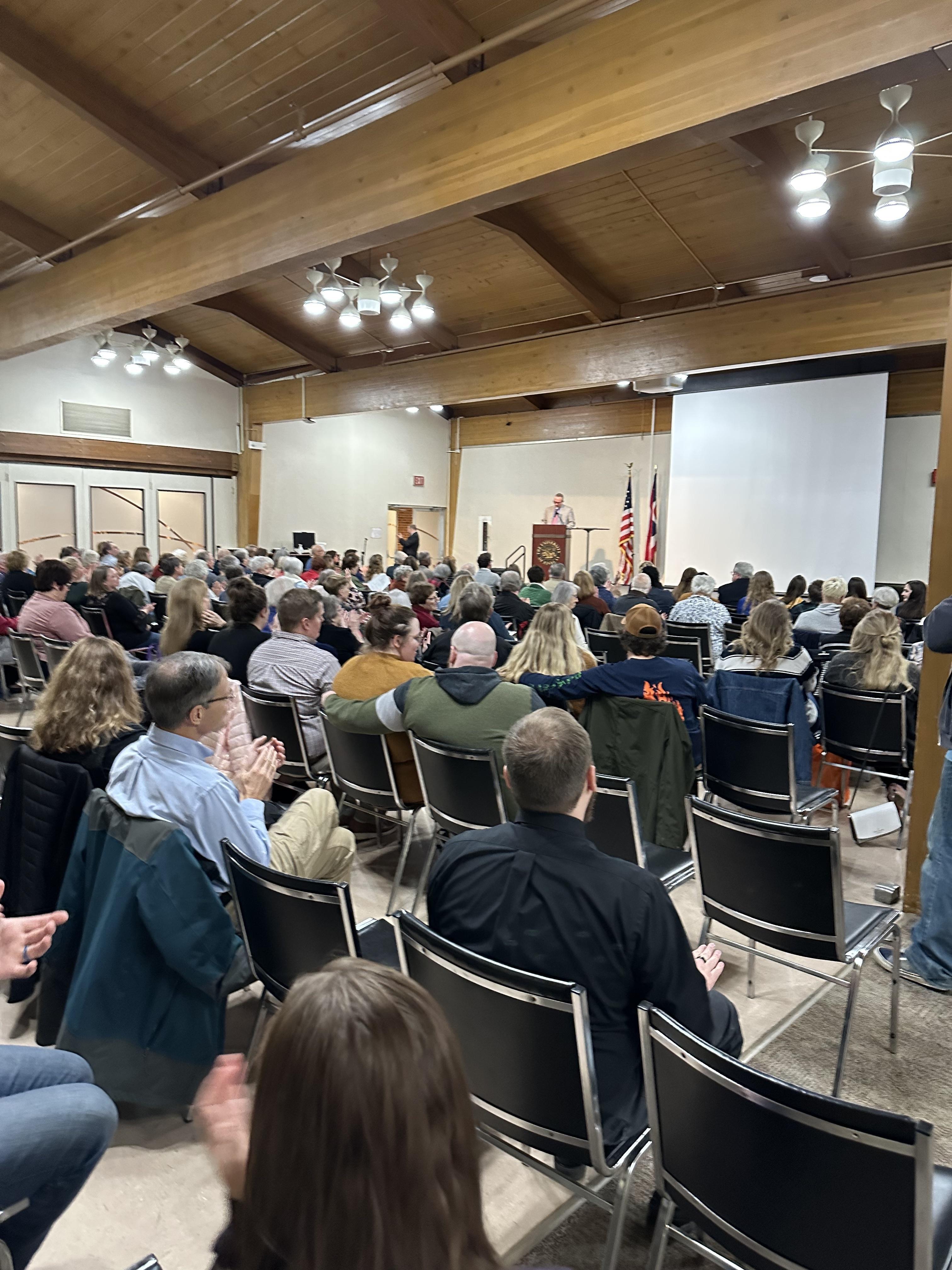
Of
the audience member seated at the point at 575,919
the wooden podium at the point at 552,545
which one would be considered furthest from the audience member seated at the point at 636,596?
the wooden podium at the point at 552,545

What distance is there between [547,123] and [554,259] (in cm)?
432

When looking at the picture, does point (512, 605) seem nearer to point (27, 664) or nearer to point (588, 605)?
point (588, 605)

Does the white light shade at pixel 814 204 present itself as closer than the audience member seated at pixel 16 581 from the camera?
Yes

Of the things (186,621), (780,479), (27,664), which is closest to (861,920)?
(186,621)

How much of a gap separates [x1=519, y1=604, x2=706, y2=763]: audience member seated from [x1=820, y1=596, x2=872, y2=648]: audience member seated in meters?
2.37

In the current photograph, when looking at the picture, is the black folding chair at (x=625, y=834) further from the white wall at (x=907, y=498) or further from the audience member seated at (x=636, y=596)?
the white wall at (x=907, y=498)

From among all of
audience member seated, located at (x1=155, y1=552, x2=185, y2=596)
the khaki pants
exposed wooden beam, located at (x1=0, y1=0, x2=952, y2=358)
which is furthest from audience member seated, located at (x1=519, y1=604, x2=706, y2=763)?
audience member seated, located at (x1=155, y1=552, x2=185, y2=596)

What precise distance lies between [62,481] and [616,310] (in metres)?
9.08

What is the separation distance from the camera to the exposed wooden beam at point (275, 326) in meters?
12.1

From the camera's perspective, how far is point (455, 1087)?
2.35 feet

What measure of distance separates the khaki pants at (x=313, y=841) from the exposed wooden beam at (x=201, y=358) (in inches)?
491

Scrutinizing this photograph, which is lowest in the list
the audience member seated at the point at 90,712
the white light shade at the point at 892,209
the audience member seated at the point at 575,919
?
the audience member seated at the point at 575,919

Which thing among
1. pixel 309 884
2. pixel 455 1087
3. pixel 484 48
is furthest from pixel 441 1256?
pixel 484 48

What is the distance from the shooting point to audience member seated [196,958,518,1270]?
663 millimetres
